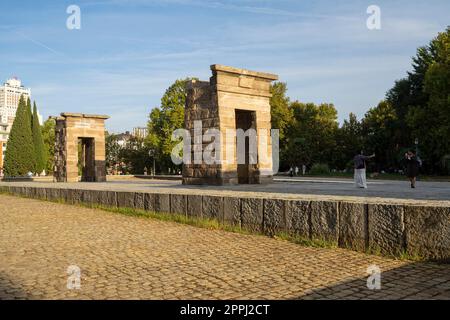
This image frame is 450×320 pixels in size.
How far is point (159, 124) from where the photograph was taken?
149 feet

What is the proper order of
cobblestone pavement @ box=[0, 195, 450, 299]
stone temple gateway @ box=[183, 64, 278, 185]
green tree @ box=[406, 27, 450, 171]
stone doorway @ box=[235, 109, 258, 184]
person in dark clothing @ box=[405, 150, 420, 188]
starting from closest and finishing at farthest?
cobblestone pavement @ box=[0, 195, 450, 299], stone temple gateway @ box=[183, 64, 278, 185], person in dark clothing @ box=[405, 150, 420, 188], stone doorway @ box=[235, 109, 258, 184], green tree @ box=[406, 27, 450, 171]

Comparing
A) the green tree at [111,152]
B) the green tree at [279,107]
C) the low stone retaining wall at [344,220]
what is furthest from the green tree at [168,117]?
the green tree at [111,152]

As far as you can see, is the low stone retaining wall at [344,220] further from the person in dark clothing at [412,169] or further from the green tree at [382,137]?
the green tree at [382,137]

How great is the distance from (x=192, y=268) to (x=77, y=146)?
2237 centimetres

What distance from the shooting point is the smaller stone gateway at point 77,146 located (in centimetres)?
2542

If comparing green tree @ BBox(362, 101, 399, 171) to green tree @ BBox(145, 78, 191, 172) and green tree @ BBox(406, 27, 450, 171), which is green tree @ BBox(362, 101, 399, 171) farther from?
green tree @ BBox(145, 78, 191, 172)

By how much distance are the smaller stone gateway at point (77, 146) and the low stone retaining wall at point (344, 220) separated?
17.6m

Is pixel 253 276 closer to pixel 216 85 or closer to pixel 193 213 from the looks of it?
pixel 193 213

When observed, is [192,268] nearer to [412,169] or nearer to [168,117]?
[412,169]

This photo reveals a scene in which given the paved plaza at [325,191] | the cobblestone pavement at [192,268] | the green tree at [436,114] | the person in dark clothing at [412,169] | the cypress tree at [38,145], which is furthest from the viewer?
the cypress tree at [38,145]

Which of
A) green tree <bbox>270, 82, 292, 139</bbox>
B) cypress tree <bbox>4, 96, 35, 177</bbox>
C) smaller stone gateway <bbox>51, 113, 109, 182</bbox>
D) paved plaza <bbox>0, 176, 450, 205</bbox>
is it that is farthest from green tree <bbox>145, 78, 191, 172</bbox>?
paved plaza <bbox>0, 176, 450, 205</bbox>

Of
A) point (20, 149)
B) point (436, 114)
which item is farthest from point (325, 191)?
point (20, 149)

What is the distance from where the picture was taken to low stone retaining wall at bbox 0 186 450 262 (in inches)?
227

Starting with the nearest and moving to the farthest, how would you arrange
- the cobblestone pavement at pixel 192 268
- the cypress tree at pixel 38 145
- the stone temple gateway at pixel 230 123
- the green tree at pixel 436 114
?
the cobblestone pavement at pixel 192 268
the stone temple gateway at pixel 230 123
the green tree at pixel 436 114
the cypress tree at pixel 38 145
